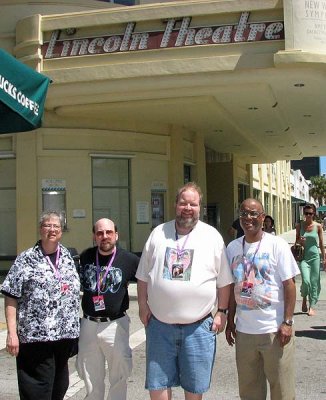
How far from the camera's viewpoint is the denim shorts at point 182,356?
3881 mm

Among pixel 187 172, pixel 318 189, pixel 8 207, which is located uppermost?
pixel 318 189

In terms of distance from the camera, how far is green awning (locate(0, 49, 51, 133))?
181 inches

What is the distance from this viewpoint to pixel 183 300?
3836mm

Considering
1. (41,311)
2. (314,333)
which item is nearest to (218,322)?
(41,311)

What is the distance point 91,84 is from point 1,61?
9.41 metres

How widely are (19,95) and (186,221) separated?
190 centimetres

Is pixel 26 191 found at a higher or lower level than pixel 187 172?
lower

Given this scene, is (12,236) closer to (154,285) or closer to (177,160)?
(177,160)

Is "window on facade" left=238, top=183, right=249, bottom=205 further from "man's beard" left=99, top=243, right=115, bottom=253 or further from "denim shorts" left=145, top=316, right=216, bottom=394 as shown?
"denim shorts" left=145, top=316, right=216, bottom=394

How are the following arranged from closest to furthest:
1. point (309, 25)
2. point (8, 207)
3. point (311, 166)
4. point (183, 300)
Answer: point (183, 300), point (309, 25), point (8, 207), point (311, 166)

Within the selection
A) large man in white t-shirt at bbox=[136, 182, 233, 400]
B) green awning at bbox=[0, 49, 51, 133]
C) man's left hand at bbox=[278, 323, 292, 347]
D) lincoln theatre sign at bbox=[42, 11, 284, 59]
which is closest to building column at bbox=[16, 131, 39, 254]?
lincoln theatre sign at bbox=[42, 11, 284, 59]

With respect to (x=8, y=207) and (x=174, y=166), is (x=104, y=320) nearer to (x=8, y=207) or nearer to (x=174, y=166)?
(x=8, y=207)

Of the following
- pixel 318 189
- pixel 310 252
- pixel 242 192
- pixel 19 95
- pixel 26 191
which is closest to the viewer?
pixel 19 95

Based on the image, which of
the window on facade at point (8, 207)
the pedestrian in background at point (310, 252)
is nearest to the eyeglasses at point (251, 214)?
the pedestrian in background at point (310, 252)
